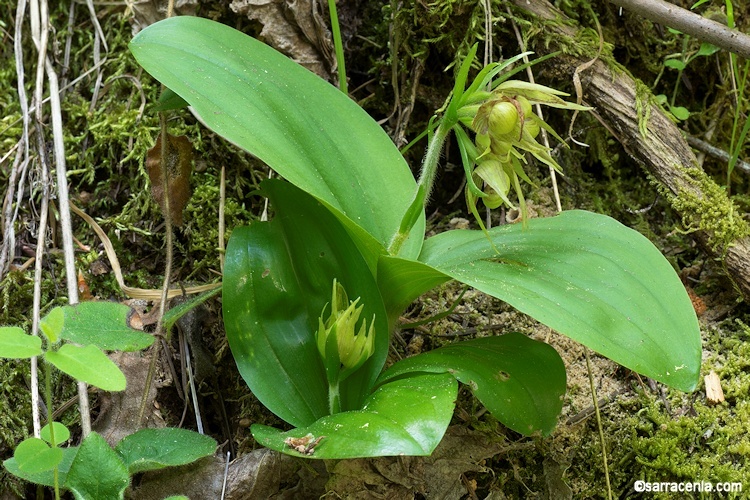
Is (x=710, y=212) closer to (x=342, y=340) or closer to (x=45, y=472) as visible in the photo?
(x=342, y=340)

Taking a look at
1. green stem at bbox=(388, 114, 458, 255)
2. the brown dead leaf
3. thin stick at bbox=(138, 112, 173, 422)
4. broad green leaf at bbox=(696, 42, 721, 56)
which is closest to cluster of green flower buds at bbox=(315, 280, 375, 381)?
green stem at bbox=(388, 114, 458, 255)

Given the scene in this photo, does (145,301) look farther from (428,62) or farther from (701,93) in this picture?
(701,93)

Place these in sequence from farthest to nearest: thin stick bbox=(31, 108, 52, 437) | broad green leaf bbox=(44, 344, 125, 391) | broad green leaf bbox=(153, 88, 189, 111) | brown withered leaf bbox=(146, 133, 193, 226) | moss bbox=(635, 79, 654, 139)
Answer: moss bbox=(635, 79, 654, 139), brown withered leaf bbox=(146, 133, 193, 226), broad green leaf bbox=(153, 88, 189, 111), thin stick bbox=(31, 108, 52, 437), broad green leaf bbox=(44, 344, 125, 391)

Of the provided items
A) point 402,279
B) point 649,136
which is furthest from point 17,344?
point 649,136

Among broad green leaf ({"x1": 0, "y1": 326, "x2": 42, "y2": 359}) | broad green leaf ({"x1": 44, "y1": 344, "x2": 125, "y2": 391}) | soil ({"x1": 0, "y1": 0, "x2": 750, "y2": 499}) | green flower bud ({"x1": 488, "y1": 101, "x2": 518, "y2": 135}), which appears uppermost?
green flower bud ({"x1": 488, "y1": 101, "x2": 518, "y2": 135})

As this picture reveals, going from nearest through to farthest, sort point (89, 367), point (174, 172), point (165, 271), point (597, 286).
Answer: point (89, 367) < point (597, 286) < point (165, 271) < point (174, 172)

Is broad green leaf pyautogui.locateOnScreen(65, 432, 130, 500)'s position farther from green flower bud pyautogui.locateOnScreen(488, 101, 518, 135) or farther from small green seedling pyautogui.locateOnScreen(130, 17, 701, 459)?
green flower bud pyautogui.locateOnScreen(488, 101, 518, 135)
